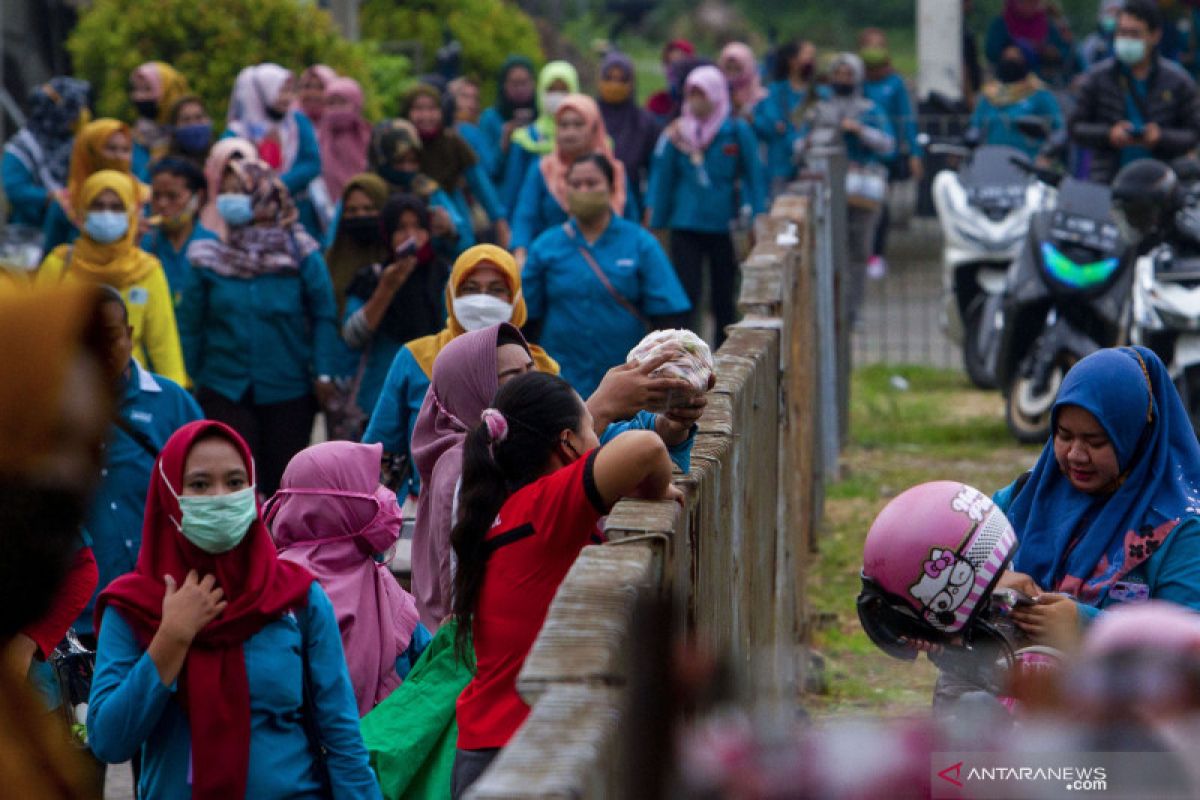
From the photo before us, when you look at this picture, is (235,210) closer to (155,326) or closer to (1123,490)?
(155,326)

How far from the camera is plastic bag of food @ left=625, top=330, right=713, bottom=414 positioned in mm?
4746

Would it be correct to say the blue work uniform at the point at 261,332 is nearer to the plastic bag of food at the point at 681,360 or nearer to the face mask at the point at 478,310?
the face mask at the point at 478,310

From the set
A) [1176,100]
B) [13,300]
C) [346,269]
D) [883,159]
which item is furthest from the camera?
[883,159]

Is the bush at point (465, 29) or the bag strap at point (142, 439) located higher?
the bag strap at point (142, 439)

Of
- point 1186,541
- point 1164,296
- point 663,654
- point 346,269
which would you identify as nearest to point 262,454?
point 346,269

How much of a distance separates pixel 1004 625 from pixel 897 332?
44.1 ft

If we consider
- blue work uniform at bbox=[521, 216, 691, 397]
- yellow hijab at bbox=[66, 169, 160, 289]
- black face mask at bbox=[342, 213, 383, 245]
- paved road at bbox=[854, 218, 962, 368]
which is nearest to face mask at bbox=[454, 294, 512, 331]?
blue work uniform at bbox=[521, 216, 691, 397]

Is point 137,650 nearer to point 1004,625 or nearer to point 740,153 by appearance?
point 1004,625

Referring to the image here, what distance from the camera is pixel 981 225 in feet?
43.1

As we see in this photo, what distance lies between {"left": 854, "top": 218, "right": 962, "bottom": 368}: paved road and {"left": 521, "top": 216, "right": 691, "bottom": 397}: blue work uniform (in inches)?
262

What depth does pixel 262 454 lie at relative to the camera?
29.5 feet

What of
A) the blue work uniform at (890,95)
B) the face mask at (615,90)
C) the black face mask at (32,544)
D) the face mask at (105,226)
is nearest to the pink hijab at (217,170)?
the face mask at (105,226)

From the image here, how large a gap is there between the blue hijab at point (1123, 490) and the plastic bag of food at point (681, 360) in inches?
30.4
